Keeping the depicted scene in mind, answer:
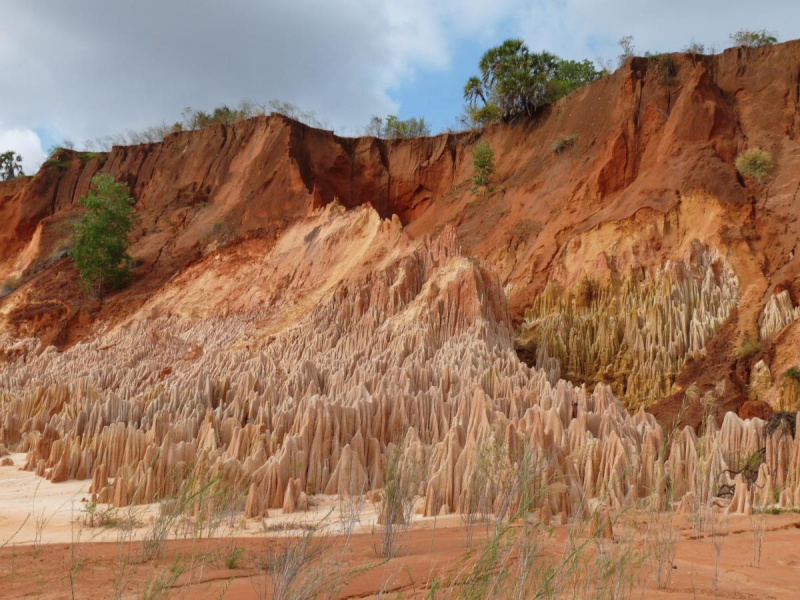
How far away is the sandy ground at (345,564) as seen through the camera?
348 cm

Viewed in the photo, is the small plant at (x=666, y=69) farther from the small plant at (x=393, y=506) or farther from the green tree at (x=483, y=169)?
the small plant at (x=393, y=506)

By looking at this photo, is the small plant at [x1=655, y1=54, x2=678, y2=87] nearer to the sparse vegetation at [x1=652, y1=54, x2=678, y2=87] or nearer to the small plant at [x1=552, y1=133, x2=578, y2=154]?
the sparse vegetation at [x1=652, y1=54, x2=678, y2=87]

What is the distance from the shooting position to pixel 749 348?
10.6 m

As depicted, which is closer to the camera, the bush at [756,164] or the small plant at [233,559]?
the small plant at [233,559]

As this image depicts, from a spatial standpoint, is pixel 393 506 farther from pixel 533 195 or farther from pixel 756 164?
pixel 533 195

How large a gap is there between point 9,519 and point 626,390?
9515 millimetres

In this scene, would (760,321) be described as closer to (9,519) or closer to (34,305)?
(9,519)

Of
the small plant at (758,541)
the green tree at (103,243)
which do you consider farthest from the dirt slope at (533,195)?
the small plant at (758,541)

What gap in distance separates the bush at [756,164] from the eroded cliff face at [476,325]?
0.26 m

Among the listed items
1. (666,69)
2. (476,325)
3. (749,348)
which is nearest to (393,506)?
(476,325)

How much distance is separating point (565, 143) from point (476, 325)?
10905 mm

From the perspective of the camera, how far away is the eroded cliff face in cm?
712

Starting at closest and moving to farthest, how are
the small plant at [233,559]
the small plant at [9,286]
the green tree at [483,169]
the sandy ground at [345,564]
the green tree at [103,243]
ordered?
1. the sandy ground at [345,564]
2. the small plant at [233,559]
3. the green tree at [483,169]
4. the green tree at [103,243]
5. the small plant at [9,286]

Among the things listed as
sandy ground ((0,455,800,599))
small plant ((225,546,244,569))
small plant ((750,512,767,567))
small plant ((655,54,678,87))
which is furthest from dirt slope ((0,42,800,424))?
small plant ((225,546,244,569))
